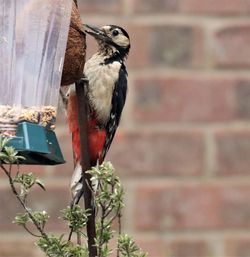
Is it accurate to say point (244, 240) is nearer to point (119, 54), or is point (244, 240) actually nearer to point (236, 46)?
point (236, 46)

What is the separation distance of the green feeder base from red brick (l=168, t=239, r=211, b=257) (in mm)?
1125

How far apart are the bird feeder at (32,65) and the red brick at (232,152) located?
1.15 metres

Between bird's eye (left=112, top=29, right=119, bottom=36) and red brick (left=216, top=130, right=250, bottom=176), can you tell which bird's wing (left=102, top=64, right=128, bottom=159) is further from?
red brick (left=216, top=130, right=250, bottom=176)

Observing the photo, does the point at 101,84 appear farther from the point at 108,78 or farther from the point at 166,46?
the point at 166,46

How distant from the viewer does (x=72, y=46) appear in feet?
5.93

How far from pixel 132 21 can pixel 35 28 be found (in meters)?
1.17

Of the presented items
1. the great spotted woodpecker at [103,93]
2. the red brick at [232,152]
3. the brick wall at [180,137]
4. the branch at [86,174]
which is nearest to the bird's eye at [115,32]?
the great spotted woodpecker at [103,93]

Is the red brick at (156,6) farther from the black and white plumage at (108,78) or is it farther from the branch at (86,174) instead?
the branch at (86,174)

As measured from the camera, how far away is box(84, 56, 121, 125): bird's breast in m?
2.31

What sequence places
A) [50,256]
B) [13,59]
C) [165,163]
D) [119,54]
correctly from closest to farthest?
[50,256] → [13,59] → [119,54] → [165,163]

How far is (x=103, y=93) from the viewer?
→ 2.34 metres

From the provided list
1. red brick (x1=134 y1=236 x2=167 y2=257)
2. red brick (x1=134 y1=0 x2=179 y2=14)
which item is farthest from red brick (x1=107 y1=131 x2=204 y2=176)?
red brick (x1=134 y1=0 x2=179 y2=14)

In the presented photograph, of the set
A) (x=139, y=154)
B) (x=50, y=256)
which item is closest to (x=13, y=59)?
(x=50, y=256)

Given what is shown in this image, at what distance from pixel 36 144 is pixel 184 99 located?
4.10 ft
